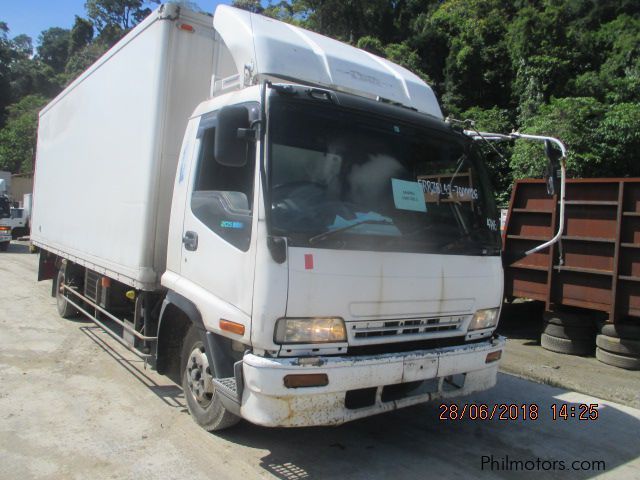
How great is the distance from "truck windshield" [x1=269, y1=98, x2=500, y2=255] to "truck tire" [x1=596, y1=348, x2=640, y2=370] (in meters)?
3.50

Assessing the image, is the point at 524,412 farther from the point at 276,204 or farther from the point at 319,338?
the point at 276,204

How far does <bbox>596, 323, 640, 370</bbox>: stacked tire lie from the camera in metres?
6.41

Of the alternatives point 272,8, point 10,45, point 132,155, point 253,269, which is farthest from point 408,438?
point 10,45

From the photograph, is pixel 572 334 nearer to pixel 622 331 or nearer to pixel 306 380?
pixel 622 331

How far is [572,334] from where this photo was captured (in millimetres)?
7113

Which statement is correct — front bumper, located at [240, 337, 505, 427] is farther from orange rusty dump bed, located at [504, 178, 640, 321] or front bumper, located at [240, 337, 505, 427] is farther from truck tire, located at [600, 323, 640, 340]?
truck tire, located at [600, 323, 640, 340]

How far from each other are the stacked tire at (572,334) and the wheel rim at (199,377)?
16.9 feet

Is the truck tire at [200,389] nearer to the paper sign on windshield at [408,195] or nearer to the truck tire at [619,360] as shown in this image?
the paper sign on windshield at [408,195]

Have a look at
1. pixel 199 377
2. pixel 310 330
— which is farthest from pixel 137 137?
pixel 310 330

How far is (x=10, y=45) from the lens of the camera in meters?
77.9

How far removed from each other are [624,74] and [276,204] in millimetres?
26593

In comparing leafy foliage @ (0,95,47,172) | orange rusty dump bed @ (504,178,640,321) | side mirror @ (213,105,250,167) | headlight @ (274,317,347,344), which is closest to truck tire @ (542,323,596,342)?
orange rusty dump bed @ (504,178,640,321)

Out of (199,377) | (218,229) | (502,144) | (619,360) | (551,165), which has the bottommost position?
(619,360)

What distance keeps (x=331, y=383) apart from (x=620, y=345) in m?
4.89
